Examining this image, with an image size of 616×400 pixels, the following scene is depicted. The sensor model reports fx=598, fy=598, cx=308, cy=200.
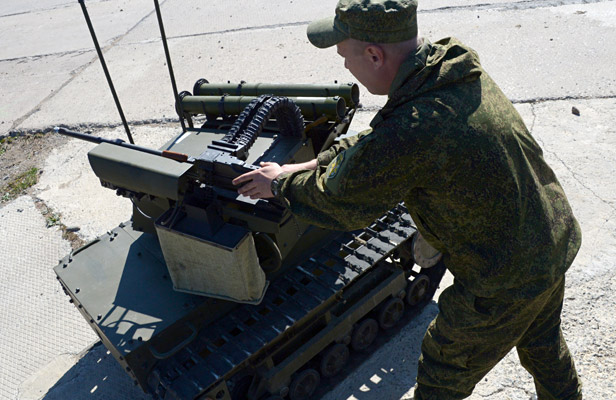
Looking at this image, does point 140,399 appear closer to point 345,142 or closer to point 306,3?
point 345,142

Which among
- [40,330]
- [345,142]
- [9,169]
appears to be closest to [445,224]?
[345,142]

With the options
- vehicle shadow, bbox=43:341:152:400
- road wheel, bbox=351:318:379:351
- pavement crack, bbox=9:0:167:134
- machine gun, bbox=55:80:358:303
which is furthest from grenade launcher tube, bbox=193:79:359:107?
pavement crack, bbox=9:0:167:134

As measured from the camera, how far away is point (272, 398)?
11.8 ft

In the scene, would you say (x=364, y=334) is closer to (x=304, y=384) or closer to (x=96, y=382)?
(x=304, y=384)

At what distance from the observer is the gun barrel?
385 cm

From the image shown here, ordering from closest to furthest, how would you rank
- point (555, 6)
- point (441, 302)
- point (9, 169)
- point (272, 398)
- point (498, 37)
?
1. point (441, 302)
2. point (272, 398)
3. point (9, 169)
4. point (498, 37)
5. point (555, 6)

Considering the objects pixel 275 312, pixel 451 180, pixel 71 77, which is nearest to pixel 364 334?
pixel 275 312

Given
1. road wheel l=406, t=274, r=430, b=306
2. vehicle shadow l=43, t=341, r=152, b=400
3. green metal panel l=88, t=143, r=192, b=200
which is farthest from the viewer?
road wheel l=406, t=274, r=430, b=306

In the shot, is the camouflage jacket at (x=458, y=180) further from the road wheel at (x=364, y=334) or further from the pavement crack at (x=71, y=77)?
the pavement crack at (x=71, y=77)

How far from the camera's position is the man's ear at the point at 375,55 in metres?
2.36

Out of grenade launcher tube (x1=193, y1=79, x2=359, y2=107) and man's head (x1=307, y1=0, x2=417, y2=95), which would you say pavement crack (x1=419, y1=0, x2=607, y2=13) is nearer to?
grenade launcher tube (x1=193, y1=79, x2=359, y2=107)

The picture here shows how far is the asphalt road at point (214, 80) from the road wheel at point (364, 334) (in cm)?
12

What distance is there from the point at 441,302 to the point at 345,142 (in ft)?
3.08

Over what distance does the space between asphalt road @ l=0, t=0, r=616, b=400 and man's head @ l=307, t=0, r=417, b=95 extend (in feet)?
7.62
